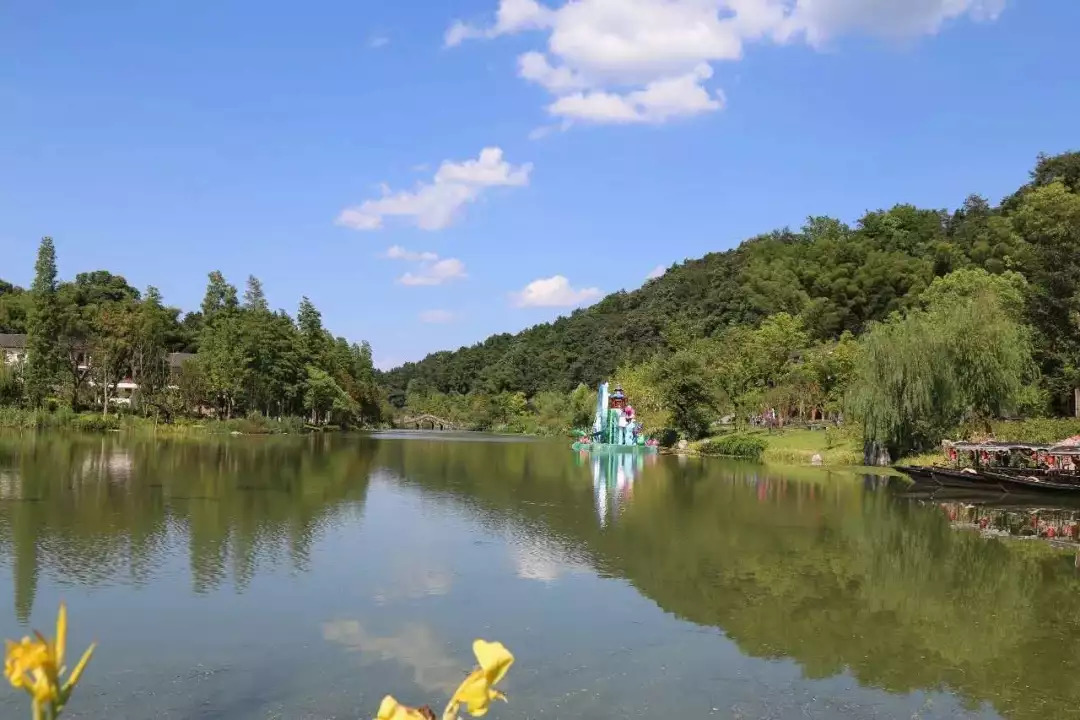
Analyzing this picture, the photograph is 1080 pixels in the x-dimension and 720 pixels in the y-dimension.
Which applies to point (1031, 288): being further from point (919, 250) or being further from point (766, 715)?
point (919, 250)

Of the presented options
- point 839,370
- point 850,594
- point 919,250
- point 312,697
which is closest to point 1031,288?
point 839,370

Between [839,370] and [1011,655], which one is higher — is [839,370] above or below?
above

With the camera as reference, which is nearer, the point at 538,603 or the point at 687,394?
the point at 538,603

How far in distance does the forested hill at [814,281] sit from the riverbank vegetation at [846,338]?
0.20 m

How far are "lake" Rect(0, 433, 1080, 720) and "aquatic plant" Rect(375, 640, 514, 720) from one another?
17.7 ft

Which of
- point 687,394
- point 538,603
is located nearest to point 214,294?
point 687,394

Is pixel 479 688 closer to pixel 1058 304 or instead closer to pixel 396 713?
pixel 396 713

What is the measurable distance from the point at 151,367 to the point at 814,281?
56.5 meters

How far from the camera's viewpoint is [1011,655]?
8844mm

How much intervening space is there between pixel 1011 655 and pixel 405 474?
71.1 feet

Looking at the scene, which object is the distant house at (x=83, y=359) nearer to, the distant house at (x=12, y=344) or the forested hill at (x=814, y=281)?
the distant house at (x=12, y=344)

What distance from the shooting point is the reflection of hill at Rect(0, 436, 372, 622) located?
38.2 feet

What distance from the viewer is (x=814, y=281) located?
249 ft

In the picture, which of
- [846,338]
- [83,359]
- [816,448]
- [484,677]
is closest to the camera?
[484,677]
